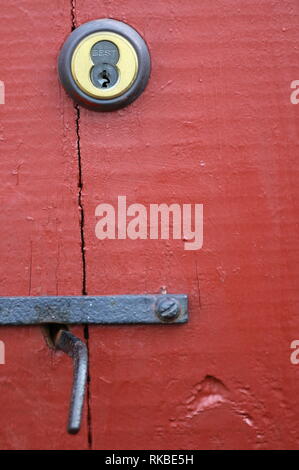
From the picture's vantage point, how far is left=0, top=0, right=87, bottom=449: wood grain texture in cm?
84

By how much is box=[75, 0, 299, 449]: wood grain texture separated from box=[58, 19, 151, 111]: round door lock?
3cm

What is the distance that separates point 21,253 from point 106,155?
0.20 meters

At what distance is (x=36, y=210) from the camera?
0.86 meters

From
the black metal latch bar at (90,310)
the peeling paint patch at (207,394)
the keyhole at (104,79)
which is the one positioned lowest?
the peeling paint patch at (207,394)

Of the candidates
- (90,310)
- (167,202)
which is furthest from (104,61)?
(90,310)

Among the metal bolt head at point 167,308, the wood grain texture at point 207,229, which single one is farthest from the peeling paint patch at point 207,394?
the metal bolt head at point 167,308

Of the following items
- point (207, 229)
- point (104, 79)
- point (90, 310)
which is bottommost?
point (90, 310)

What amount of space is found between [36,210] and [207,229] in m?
0.26

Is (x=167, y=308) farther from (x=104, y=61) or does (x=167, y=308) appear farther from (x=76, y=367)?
(x=104, y=61)

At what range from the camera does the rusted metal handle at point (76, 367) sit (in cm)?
69

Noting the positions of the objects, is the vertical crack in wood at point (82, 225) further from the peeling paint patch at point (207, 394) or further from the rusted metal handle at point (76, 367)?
the peeling paint patch at point (207, 394)

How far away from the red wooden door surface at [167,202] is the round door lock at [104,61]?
0.09 ft

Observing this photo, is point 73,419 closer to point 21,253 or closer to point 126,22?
point 21,253
